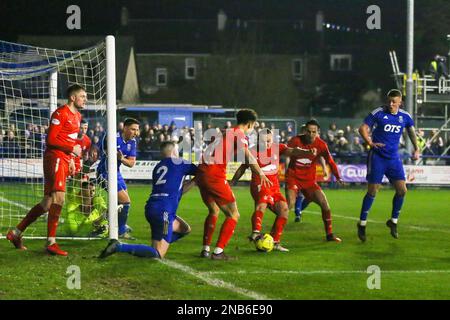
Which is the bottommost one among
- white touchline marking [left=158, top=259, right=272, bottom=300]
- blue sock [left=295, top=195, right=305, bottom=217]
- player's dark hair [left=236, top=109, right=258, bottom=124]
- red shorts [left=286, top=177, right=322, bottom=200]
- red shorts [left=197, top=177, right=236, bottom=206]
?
blue sock [left=295, top=195, right=305, bottom=217]

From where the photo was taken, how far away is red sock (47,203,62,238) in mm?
12016

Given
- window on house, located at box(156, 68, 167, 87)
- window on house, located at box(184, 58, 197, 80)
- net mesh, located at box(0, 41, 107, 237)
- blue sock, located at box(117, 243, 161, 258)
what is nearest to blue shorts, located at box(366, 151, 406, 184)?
net mesh, located at box(0, 41, 107, 237)

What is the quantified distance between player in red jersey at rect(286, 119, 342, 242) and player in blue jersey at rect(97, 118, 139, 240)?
2.77 m

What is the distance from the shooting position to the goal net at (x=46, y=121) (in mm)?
13418

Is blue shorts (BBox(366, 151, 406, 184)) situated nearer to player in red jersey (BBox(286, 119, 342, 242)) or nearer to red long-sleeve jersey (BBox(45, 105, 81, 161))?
player in red jersey (BBox(286, 119, 342, 242))

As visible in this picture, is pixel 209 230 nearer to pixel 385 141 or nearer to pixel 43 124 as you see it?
pixel 385 141

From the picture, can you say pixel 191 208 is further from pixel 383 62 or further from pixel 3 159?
pixel 383 62

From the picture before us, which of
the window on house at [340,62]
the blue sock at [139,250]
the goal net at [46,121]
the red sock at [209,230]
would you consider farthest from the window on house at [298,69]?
the blue sock at [139,250]

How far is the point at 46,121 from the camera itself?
675 inches

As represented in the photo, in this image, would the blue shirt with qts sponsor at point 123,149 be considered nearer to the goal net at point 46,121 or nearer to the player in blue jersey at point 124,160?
the player in blue jersey at point 124,160

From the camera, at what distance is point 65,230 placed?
587 inches
